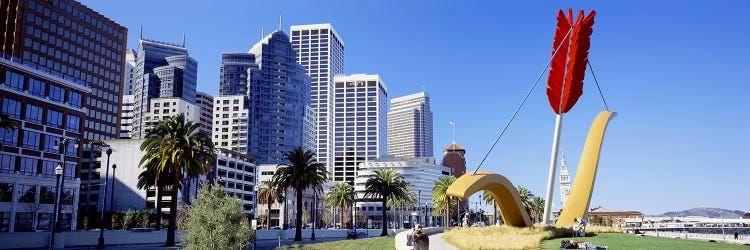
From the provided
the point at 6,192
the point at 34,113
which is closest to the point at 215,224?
the point at 6,192

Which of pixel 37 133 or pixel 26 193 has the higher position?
pixel 37 133

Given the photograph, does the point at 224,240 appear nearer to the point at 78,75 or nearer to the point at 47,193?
the point at 47,193

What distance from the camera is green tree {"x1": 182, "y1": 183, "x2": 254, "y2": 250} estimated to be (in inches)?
1126

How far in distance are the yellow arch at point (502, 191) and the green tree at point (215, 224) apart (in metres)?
11.2

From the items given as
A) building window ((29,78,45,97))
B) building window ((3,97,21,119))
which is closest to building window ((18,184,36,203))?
building window ((3,97,21,119))

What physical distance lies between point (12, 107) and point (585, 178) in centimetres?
5601

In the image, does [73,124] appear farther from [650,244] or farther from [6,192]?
[650,244]

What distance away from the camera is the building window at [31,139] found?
66.6 meters

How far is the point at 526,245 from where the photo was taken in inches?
1057

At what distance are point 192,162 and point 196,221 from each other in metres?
21.8

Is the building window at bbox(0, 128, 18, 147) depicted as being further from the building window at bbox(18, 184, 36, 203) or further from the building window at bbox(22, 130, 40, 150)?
the building window at bbox(18, 184, 36, 203)

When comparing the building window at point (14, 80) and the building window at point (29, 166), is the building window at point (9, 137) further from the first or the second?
the building window at point (14, 80)

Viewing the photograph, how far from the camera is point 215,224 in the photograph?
29.0 meters

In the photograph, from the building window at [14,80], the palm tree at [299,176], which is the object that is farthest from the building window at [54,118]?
the palm tree at [299,176]
